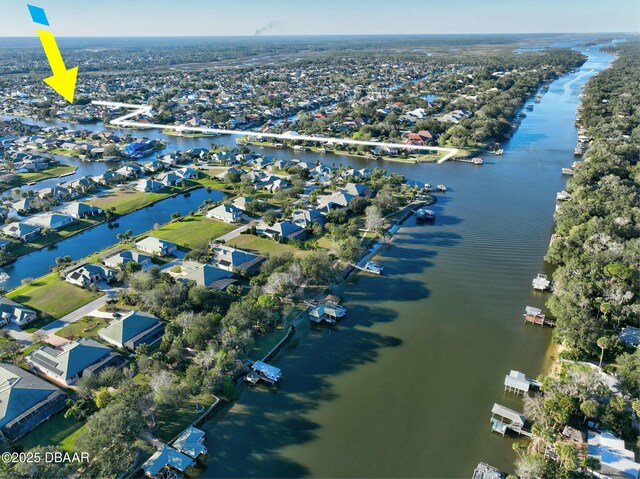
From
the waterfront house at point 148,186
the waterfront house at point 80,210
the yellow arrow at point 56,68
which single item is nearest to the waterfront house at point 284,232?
the waterfront house at point 80,210

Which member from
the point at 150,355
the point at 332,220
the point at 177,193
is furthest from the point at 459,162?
the point at 150,355

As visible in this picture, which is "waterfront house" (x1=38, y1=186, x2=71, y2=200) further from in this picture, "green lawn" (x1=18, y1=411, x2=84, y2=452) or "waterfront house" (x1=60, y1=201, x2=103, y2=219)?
"green lawn" (x1=18, y1=411, x2=84, y2=452)

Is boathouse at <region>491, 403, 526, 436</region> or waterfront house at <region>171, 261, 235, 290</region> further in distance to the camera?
waterfront house at <region>171, 261, 235, 290</region>

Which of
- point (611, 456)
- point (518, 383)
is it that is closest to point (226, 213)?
point (518, 383)

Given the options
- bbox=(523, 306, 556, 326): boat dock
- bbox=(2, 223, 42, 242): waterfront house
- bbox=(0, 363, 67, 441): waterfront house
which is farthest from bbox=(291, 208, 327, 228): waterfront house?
bbox=(0, 363, 67, 441): waterfront house

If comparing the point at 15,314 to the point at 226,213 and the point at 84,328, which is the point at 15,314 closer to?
the point at 84,328

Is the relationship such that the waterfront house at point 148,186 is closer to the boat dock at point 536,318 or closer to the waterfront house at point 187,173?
the waterfront house at point 187,173
